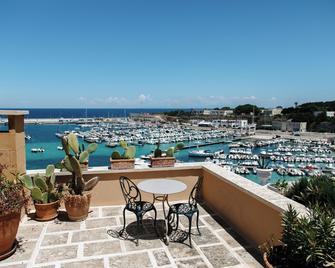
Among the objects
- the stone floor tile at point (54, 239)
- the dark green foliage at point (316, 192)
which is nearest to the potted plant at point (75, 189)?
the stone floor tile at point (54, 239)

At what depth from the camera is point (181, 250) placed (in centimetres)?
289

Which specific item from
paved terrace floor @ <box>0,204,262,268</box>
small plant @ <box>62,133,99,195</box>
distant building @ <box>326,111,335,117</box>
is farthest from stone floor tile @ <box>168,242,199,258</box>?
distant building @ <box>326,111,335,117</box>

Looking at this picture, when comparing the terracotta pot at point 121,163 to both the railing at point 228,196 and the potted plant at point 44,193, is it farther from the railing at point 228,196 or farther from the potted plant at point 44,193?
the potted plant at point 44,193

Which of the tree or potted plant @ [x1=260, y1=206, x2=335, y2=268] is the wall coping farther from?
the tree

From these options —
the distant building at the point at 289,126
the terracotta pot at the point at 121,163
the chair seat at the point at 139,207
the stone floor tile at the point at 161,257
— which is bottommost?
the distant building at the point at 289,126

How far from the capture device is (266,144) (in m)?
51.2

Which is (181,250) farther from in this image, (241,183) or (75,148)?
(75,148)

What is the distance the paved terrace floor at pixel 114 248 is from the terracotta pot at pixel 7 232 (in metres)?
0.09

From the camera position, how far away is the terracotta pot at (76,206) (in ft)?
11.7

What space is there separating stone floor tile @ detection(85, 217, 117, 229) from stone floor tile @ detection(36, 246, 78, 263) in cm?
59

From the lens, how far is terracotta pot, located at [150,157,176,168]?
14.6 ft

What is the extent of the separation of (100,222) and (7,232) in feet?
4.02

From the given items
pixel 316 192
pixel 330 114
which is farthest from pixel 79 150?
pixel 330 114

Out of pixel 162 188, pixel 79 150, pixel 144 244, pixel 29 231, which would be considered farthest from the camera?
pixel 79 150
